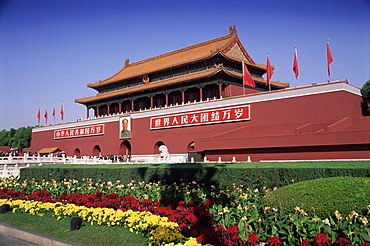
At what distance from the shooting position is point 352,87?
65.7ft

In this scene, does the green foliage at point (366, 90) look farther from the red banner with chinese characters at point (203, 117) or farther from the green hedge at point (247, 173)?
the green hedge at point (247, 173)

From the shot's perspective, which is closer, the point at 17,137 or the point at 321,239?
the point at 321,239

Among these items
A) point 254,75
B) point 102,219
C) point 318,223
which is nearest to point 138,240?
point 102,219

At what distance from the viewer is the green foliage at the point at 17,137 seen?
2206 inches

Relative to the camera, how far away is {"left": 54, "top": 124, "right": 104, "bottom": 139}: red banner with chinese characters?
35.0 metres

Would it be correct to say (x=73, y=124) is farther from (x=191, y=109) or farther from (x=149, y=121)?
(x=191, y=109)

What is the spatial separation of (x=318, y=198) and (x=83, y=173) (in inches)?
413

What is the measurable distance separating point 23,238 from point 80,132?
3162cm

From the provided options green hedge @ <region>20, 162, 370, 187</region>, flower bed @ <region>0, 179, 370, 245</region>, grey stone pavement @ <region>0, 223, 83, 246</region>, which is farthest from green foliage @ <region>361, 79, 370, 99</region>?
grey stone pavement @ <region>0, 223, 83, 246</region>

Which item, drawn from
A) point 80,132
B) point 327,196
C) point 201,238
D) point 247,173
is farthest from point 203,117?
point 201,238

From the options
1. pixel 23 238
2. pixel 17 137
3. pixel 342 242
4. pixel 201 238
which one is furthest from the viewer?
pixel 17 137

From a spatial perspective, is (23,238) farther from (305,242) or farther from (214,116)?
(214,116)

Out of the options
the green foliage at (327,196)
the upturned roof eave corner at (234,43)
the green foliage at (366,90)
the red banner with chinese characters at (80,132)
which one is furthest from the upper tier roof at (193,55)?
the green foliage at (327,196)

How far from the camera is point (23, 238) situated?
22.6ft
